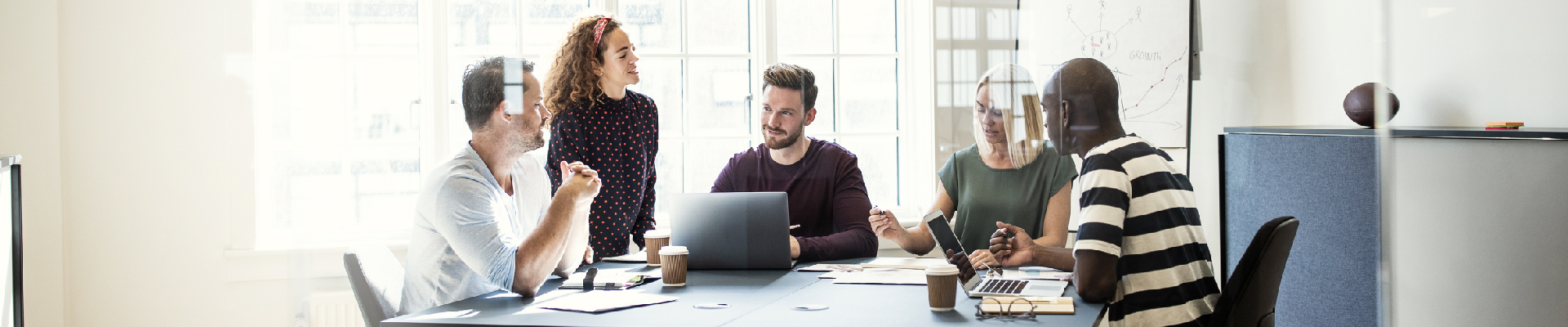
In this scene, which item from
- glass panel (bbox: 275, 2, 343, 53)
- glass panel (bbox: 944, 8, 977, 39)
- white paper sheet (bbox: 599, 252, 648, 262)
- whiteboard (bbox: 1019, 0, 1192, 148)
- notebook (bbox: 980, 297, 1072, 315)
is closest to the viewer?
notebook (bbox: 980, 297, 1072, 315)

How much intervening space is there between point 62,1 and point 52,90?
29 centimetres

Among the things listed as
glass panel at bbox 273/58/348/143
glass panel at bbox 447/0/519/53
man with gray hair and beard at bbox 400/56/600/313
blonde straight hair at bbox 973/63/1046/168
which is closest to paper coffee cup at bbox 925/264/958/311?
A: blonde straight hair at bbox 973/63/1046/168

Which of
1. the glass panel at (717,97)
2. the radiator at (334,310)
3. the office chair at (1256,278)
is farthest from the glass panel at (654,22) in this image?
the office chair at (1256,278)

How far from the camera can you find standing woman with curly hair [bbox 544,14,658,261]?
2.72m

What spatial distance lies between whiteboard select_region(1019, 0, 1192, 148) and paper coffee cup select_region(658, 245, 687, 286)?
2.84ft

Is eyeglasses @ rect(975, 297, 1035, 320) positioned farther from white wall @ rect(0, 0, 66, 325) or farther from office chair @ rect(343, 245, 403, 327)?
white wall @ rect(0, 0, 66, 325)

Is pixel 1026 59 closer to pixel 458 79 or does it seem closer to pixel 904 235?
pixel 904 235

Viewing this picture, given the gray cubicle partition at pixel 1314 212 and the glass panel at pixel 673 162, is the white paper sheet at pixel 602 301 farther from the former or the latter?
the glass panel at pixel 673 162

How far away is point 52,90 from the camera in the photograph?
116 inches

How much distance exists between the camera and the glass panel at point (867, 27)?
307cm

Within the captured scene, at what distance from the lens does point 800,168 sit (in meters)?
2.80

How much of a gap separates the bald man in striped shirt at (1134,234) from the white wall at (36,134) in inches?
122

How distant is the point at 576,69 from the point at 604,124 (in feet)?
0.62

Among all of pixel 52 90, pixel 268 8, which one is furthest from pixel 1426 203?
pixel 52 90
